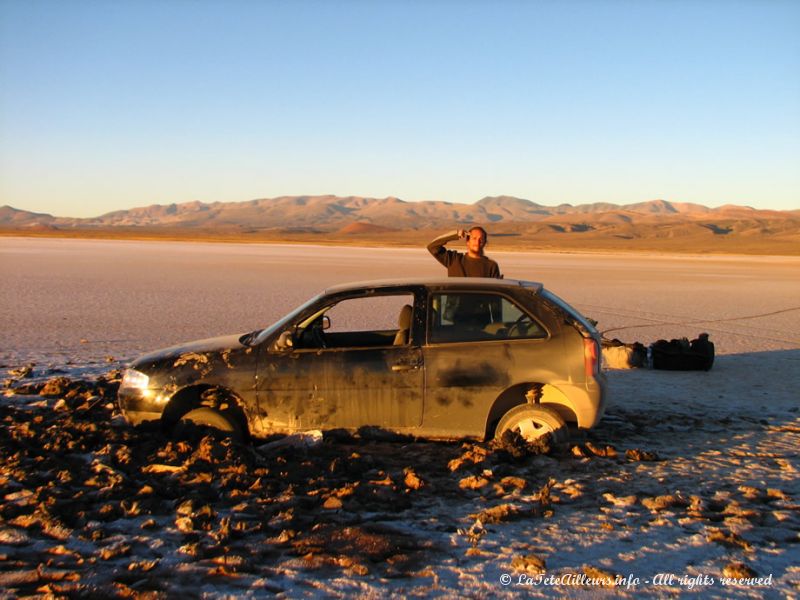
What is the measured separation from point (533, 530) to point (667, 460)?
202cm

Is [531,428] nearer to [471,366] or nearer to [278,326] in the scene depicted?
[471,366]

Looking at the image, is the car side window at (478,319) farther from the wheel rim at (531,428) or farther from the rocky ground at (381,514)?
the rocky ground at (381,514)

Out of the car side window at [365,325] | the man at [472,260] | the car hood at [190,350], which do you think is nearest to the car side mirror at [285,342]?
the car side window at [365,325]

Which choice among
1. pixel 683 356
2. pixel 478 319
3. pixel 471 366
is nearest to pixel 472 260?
pixel 478 319

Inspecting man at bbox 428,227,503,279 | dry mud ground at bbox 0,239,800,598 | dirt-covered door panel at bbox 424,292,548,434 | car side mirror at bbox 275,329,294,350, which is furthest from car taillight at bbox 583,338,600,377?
car side mirror at bbox 275,329,294,350

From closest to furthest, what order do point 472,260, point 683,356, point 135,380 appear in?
point 135,380 → point 472,260 → point 683,356

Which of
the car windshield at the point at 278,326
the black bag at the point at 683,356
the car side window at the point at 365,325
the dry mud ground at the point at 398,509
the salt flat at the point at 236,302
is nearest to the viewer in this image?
the dry mud ground at the point at 398,509

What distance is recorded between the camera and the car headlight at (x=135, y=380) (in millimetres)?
5957

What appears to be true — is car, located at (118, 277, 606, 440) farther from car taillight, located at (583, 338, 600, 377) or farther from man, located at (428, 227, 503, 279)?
man, located at (428, 227, 503, 279)

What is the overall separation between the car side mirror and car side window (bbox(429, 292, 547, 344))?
1132mm

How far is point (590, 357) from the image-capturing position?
5.72 metres

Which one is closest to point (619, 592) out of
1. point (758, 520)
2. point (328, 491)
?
point (758, 520)

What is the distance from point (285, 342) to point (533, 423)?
210cm

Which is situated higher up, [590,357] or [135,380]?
[590,357]
